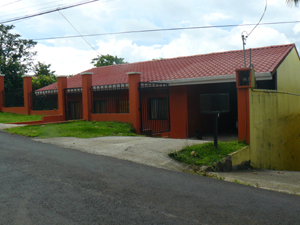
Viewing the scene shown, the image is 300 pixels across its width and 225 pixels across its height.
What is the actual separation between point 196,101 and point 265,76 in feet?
11.8

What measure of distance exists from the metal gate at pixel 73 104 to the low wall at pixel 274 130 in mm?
9285

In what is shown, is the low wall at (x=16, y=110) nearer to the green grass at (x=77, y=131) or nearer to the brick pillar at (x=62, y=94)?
the brick pillar at (x=62, y=94)

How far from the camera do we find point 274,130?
11.7m

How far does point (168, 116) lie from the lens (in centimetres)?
1330

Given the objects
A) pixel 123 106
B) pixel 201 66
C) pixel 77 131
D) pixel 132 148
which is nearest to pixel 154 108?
pixel 123 106

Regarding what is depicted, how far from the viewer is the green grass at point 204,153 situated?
7.15 m

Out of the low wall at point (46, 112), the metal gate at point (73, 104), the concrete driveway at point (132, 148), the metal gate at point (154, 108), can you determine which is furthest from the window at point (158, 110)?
the low wall at point (46, 112)

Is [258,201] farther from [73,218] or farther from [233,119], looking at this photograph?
[233,119]

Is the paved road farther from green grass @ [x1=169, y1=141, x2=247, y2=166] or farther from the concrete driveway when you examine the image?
green grass @ [x1=169, y1=141, x2=247, y2=166]

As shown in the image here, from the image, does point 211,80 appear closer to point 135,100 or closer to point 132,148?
point 135,100

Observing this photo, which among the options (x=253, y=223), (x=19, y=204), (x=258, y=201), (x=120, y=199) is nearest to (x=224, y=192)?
(x=258, y=201)

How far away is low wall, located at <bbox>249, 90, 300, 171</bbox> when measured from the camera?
9.41 m

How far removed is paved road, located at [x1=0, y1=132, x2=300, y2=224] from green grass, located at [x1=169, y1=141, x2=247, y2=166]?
96 centimetres

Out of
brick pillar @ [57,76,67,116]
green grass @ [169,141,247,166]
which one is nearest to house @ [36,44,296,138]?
brick pillar @ [57,76,67,116]
